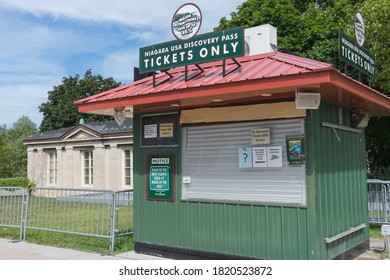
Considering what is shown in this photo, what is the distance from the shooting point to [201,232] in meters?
7.16

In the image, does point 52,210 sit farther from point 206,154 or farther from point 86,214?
point 206,154

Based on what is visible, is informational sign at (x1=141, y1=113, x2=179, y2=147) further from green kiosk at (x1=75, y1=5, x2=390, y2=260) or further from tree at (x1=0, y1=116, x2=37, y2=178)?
tree at (x1=0, y1=116, x2=37, y2=178)

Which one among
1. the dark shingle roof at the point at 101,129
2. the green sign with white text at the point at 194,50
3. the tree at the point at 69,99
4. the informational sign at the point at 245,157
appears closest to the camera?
the green sign with white text at the point at 194,50

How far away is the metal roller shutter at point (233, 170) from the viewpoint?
20.8 feet

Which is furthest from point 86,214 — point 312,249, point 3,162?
point 3,162

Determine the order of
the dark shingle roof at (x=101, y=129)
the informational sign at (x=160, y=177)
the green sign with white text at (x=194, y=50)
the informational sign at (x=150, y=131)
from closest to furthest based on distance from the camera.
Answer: the green sign with white text at (x=194, y=50)
the informational sign at (x=160, y=177)
the informational sign at (x=150, y=131)
the dark shingle roof at (x=101, y=129)

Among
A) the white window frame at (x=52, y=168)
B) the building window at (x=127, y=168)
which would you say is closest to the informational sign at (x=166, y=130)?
the building window at (x=127, y=168)

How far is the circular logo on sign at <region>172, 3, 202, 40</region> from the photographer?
676cm

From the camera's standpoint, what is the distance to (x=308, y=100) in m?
5.95

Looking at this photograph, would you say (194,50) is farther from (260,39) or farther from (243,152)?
(260,39)

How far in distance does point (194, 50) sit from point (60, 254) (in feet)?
15.9

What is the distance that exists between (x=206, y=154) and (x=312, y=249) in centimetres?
239

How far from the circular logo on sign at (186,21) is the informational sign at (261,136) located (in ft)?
6.30

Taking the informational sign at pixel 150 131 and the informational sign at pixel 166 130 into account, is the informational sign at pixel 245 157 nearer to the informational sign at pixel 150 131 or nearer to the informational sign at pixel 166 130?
the informational sign at pixel 166 130
